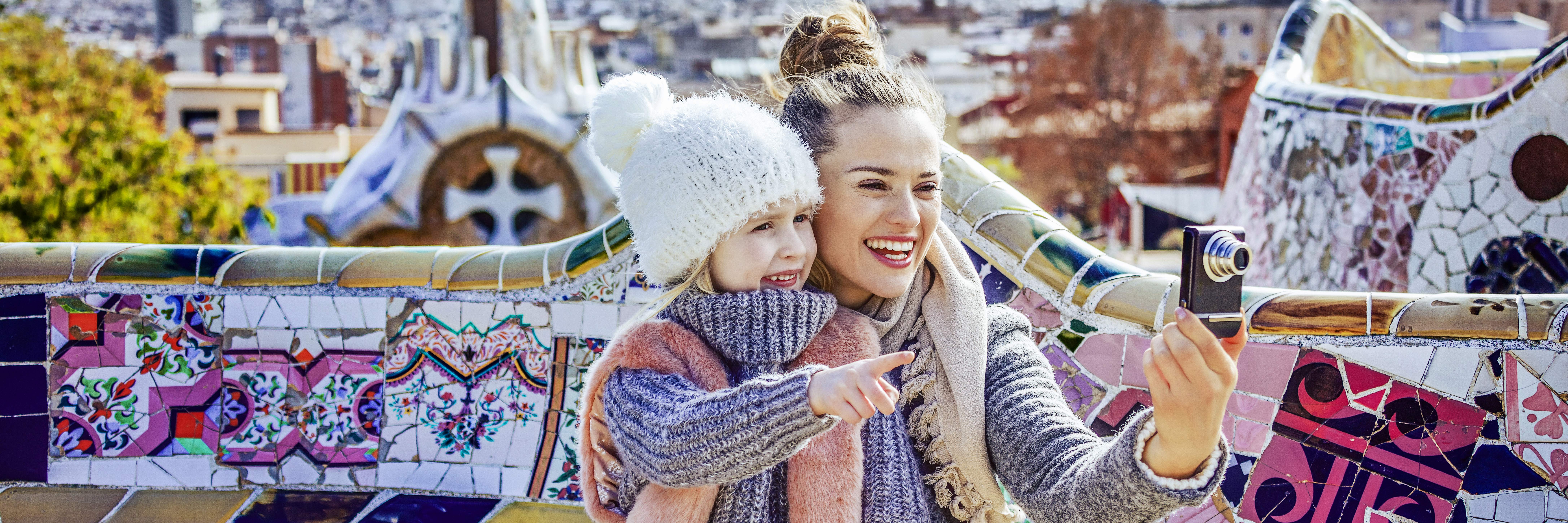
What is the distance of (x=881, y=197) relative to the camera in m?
1.97

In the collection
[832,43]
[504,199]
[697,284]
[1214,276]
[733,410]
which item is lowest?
[504,199]

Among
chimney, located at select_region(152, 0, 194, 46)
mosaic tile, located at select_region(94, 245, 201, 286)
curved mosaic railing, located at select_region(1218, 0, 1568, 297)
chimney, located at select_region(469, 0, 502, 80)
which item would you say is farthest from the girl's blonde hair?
chimney, located at select_region(152, 0, 194, 46)

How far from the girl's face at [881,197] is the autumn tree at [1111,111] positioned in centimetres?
2334

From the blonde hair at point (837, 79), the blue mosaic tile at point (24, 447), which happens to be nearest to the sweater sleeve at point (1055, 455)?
the blonde hair at point (837, 79)

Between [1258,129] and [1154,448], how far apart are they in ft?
18.0

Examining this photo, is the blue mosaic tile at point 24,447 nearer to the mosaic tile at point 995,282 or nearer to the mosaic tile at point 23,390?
the mosaic tile at point 23,390

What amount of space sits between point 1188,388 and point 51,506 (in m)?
3.09

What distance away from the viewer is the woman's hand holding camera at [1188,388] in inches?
57.2

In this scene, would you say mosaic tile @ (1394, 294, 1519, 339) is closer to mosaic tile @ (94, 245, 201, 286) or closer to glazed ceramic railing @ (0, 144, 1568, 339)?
glazed ceramic railing @ (0, 144, 1568, 339)

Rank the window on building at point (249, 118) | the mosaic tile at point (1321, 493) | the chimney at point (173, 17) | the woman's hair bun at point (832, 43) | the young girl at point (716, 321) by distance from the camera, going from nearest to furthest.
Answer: the young girl at point (716, 321), the woman's hair bun at point (832, 43), the mosaic tile at point (1321, 493), the window on building at point (249, 118), the chimney at point (173, 17)

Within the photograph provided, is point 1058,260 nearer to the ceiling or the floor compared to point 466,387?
nearer to the ceiling

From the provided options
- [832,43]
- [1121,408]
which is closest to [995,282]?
[1121,408]

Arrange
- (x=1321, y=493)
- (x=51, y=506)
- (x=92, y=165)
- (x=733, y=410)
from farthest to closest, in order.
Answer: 1. (x=92, y=165)
2. (x=51, y=506)
3. (x=1321, y=493)
4. (x=733, y=410)

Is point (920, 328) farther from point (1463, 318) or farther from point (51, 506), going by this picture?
point (51, 506)
